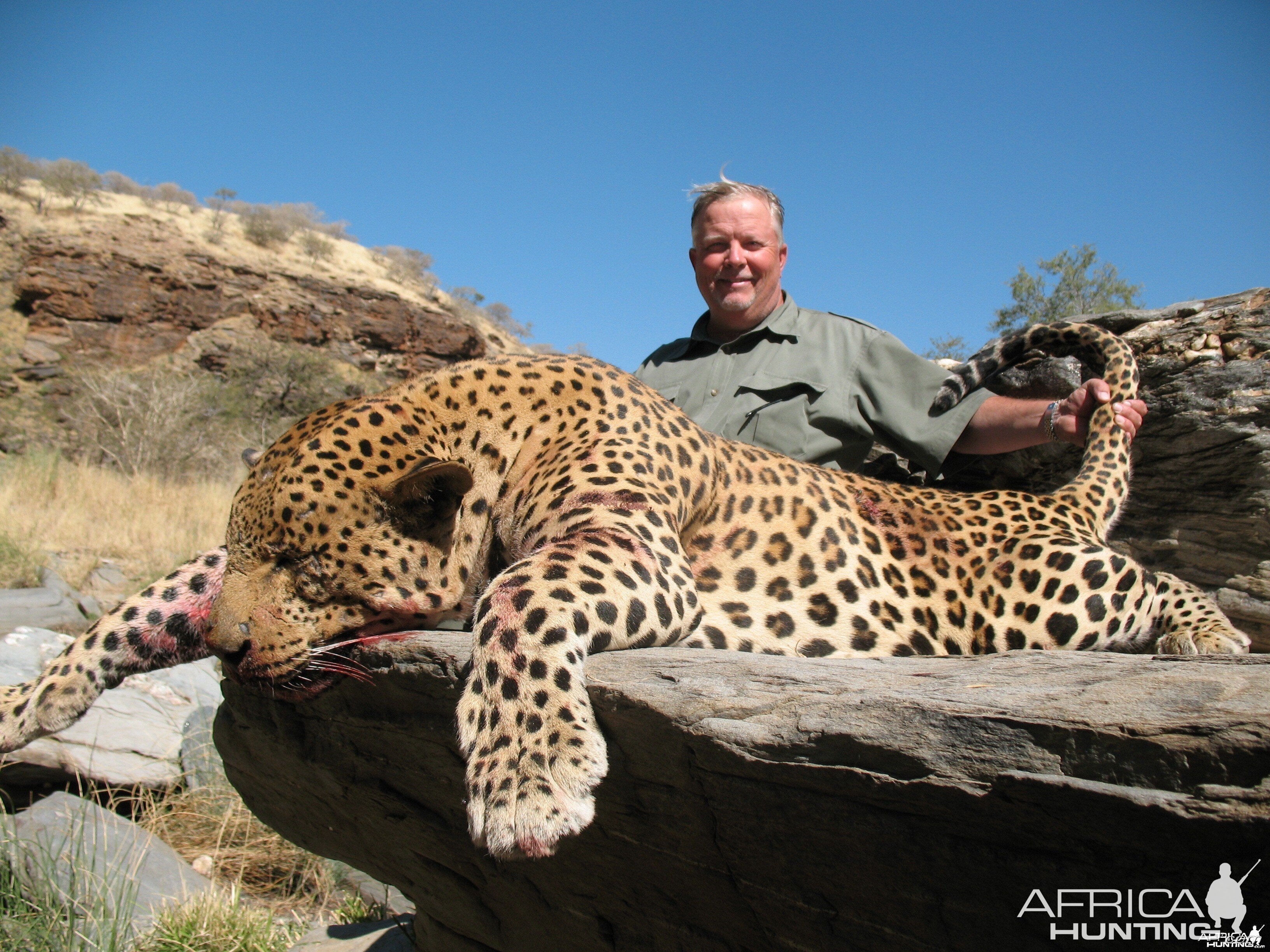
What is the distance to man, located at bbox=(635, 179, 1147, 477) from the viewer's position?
5500 millimetres

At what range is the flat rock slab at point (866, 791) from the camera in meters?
1.66

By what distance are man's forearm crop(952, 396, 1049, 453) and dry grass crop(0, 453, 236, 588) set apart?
11852 millimetres

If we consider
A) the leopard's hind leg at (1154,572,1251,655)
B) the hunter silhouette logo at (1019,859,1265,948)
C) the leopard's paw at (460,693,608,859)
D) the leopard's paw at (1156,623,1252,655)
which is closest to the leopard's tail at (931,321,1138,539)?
the leopard's hind leg at (1154,572,1251,655)

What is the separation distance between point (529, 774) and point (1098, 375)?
4.97 meters

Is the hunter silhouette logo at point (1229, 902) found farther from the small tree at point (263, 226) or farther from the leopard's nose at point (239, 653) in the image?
the small tree at point (263, 226)

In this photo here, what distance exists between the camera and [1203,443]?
17.8 ft

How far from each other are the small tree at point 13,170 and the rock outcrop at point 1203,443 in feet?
150

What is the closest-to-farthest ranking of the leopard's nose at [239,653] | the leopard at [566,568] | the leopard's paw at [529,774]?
the leopard's paw at [529,774] < the leopard at [566,568] < the leopard's nose at [239,653]

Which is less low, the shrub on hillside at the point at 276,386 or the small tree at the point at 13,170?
the small tree at the point at 13,170

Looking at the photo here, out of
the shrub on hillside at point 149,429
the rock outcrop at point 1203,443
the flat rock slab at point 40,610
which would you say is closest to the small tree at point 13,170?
the shrub on hillside at point 149,429

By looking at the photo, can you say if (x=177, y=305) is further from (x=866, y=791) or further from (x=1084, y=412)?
(x=866, y=791)

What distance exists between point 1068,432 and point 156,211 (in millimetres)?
48587

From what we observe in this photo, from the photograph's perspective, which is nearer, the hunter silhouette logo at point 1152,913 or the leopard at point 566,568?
the hunter silhouette logo at point 1152,913

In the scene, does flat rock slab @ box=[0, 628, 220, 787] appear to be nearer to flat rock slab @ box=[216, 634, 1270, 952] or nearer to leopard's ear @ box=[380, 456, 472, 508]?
leopard's ear @ box=[380, 456, 472, 508]
